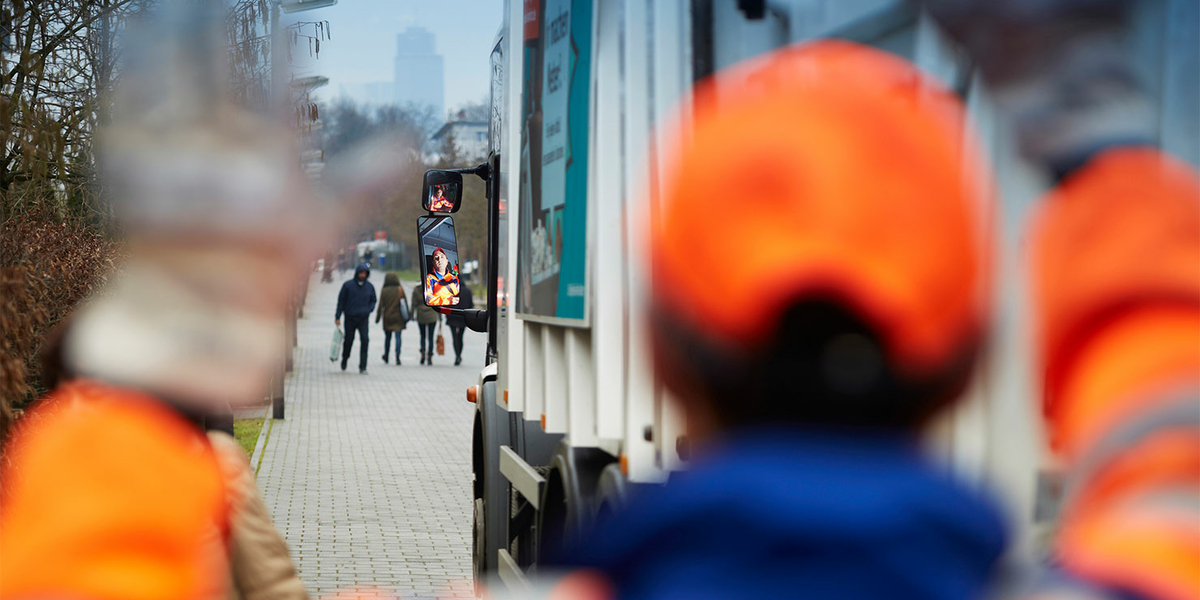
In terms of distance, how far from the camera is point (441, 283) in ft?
25.4

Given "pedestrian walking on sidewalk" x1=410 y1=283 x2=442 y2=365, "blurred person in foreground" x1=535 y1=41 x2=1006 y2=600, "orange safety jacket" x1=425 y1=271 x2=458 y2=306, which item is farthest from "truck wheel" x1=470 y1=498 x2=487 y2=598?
"pedestrian walking on sidewalk" x1=410 y1=283 x2=442 y2=365

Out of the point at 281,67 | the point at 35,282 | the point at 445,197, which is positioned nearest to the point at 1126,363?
the point at 281,67

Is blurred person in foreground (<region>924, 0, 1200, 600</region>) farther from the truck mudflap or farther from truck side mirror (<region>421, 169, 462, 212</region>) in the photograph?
truck side mirror (<region>421, 169, 462, 212</region>)

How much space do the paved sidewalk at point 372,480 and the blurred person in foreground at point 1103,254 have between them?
0.88 meters

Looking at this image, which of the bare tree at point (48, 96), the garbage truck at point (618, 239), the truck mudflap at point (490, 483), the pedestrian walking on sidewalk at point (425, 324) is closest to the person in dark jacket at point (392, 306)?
the pedestrian walking on sidewalk at point (425, 324)

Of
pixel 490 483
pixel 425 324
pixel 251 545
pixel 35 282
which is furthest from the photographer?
pixel 425 324

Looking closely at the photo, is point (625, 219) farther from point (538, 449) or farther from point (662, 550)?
point (662, 550)

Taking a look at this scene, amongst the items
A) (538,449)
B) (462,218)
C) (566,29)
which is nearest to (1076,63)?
(566,29)

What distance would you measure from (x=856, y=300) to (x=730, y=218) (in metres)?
0.13

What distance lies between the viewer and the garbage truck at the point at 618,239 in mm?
2107

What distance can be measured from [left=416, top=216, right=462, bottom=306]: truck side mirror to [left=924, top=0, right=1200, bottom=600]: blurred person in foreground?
224 inches

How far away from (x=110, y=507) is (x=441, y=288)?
652 cm

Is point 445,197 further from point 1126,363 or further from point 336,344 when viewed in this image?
point 336,344

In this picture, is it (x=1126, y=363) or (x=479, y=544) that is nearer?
(x=1126, y=363)
